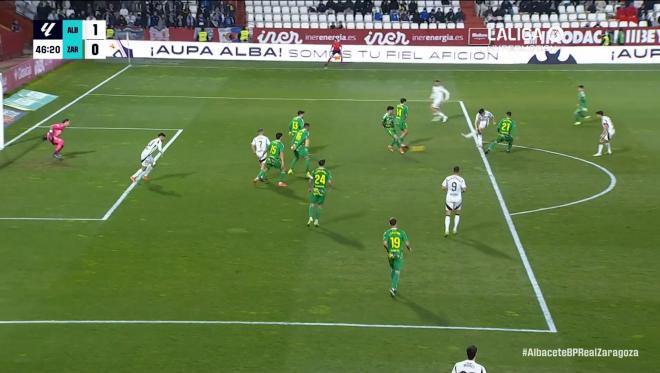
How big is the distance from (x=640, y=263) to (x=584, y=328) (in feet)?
17.5

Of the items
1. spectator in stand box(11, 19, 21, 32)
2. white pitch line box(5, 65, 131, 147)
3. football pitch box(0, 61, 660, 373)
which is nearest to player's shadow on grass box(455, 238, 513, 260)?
football pitch box(0, 61, 660, 373)

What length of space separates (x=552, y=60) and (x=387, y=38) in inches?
419

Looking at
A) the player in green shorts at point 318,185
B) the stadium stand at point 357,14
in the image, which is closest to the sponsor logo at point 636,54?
the stadium stand at point 357,14

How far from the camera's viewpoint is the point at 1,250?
30.0 m

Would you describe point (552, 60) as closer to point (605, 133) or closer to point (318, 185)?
point (605, 133)

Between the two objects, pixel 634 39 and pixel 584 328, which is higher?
pixel 634 39

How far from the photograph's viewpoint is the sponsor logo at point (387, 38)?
6675 cm

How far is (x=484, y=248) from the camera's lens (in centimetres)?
3050

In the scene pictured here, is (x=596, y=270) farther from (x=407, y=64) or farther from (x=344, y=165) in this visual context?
(x=407, y=64)

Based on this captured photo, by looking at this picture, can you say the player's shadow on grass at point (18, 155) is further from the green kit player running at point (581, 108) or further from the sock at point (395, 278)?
the green kit player running at point (581, 108)

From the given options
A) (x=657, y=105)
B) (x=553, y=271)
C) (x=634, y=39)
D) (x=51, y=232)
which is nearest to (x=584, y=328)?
(x=553, y=271)

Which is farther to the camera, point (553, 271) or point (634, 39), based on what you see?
point (634, 39)

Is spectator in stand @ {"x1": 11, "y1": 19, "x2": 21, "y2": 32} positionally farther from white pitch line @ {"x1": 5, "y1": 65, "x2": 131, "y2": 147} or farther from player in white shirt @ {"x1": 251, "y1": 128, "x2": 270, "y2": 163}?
player in white shirt @ {"x1": 251, "y1": 128, "x2": 270, "y2": 163}

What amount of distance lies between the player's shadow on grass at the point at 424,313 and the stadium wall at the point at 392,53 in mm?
39655
